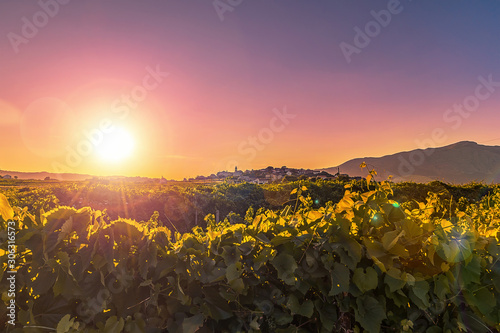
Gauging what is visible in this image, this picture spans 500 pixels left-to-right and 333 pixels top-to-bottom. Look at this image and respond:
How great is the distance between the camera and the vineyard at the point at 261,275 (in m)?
1.99

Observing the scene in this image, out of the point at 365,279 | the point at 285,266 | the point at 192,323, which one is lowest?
the point at 192,323

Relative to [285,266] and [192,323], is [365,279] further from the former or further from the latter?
[192,323]

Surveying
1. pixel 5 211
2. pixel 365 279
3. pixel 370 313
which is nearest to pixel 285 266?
pixel 365 279

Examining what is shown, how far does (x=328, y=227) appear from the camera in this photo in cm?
218

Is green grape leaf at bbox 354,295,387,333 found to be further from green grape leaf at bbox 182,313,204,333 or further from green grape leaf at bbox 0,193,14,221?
green grape leaf at bbox 0,193,14,221

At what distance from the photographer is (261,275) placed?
2150mm

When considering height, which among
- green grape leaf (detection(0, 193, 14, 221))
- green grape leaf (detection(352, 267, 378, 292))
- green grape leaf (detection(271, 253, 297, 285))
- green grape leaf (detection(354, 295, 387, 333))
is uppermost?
green grape leaf (detection(0, 193, 14, 221))

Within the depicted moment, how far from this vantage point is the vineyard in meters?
1.99

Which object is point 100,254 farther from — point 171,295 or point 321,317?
point 321,317

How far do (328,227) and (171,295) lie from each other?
3.84 feet

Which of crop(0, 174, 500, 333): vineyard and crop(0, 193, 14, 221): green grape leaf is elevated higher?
crop(0, 193, 14, 221): green grape leaf

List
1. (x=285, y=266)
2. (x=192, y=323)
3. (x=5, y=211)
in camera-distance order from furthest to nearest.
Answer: (x=5, y=211) < (x=285, y=266) < (x=192, y=323)

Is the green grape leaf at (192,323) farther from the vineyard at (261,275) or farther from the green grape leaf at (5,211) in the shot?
the green grape leaf at (5,211)

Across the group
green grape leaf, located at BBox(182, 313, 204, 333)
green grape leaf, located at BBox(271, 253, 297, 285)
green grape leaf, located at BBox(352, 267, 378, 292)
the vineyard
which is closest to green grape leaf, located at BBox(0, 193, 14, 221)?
the vineyard
